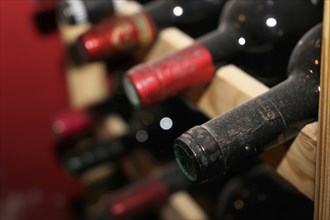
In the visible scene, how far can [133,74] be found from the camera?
468 mm

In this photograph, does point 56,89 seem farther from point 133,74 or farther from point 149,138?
point 133,74

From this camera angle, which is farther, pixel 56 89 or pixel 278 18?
pixel 56 89

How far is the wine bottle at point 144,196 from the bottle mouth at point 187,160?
19cm

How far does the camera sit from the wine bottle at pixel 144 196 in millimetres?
585

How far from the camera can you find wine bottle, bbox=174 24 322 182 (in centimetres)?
39

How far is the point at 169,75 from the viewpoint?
463 mm

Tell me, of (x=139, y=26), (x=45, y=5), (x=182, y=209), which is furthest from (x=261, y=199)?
(x=45, y=5)

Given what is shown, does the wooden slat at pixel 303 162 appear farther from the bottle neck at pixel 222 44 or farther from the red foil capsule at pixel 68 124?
the red foil capsule at pixel 68 124

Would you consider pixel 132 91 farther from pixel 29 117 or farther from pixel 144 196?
pixel 29 117

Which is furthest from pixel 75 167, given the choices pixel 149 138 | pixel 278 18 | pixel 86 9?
pixel 278 18

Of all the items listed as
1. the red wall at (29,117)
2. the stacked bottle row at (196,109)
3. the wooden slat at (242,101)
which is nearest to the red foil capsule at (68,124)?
the stacked bottle row at (196,109)

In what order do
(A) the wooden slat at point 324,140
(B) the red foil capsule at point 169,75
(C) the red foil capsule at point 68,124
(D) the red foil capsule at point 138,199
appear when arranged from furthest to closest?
(C) the red foil capsule at point 68,124 < (D) the red foil capsule at point 138,199 < (B) the red foil capsule at point 169,75 < (A) the wooden slat at point 324,140

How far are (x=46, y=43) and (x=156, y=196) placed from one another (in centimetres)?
34

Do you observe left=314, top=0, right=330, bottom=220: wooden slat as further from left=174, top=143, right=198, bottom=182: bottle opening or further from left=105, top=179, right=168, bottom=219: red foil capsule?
left=105, top=179, right=168, bottom=219: red foil capsule
